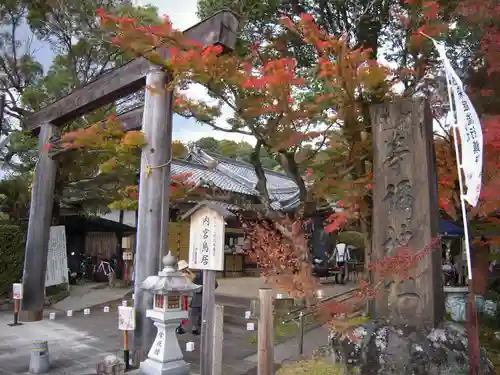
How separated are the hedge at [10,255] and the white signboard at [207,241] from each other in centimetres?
934

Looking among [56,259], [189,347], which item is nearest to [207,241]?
[189,347]

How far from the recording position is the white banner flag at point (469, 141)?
4.58m

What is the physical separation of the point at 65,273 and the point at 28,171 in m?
3.47

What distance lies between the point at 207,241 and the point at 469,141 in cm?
354

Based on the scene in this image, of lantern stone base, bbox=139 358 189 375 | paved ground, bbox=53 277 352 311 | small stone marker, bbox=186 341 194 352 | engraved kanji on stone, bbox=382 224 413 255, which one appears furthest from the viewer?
paved ground, bbox=53 277 352 311

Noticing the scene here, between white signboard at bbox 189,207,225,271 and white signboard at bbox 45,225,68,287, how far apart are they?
8103 millimetres

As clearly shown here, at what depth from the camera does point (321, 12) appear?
34.9ft

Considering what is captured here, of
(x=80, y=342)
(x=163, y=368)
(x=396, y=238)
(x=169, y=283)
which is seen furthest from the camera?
(x=80, y=342)

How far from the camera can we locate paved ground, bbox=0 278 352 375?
6902 mm

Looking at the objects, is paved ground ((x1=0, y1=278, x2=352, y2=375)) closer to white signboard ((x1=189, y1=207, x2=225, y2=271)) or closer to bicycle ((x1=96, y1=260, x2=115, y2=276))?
white signboard ((x1=189, y1=207, x2=225, y2=271))

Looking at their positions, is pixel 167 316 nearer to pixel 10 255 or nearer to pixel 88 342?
pixel 88 342

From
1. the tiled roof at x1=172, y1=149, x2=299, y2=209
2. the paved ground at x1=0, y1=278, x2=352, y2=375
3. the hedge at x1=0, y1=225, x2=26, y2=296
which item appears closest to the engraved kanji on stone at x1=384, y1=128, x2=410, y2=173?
the paved ground at x1=0, y1=278, x2=352, y2=375

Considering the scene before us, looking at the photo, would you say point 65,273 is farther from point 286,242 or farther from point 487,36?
point 487,36

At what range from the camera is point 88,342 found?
845 centimetres
